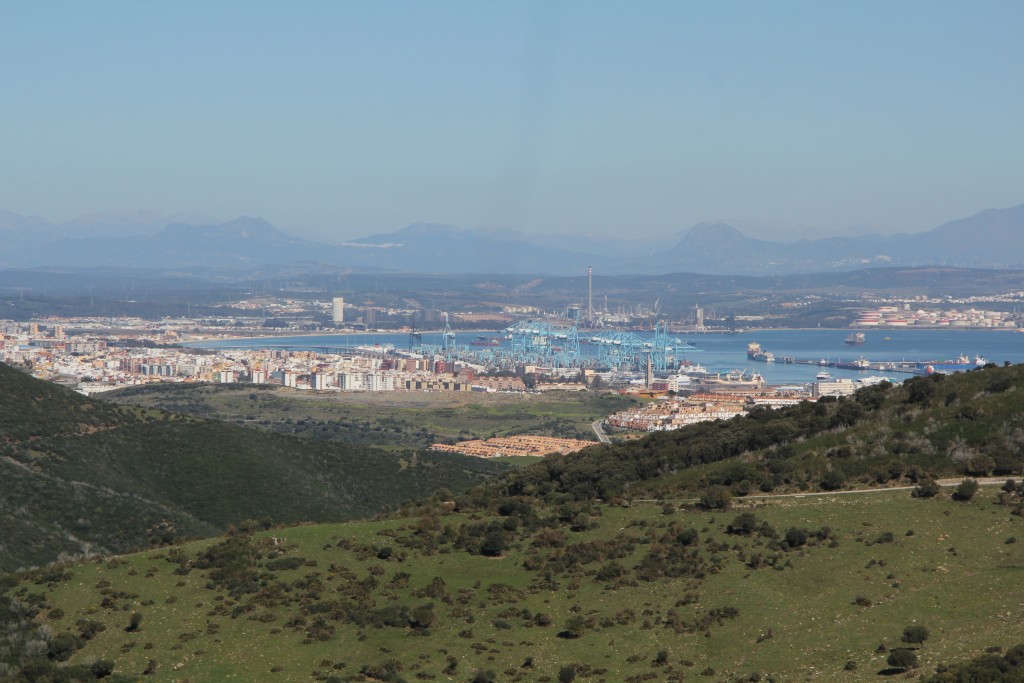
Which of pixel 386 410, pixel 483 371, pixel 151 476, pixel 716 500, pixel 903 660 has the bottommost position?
pixel 483 371

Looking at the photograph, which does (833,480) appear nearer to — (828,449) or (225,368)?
(828,449)

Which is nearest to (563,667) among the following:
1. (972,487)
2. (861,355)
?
(972,487)

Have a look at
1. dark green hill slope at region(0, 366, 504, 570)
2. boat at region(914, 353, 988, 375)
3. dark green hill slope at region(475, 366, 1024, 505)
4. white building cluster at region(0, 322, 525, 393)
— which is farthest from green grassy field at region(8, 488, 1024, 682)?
boat at region(914, 353, 988, 375)

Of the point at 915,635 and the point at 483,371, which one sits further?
the point at 483,371

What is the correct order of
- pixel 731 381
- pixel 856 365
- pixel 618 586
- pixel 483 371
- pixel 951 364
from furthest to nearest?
pixel 951 364 < pixel 856 365 < pixel 483 371 < pixel 731 381 < pixel 618 586

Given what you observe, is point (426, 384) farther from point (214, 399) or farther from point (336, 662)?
point (336, 662)

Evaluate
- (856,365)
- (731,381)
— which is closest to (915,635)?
(731,381)
